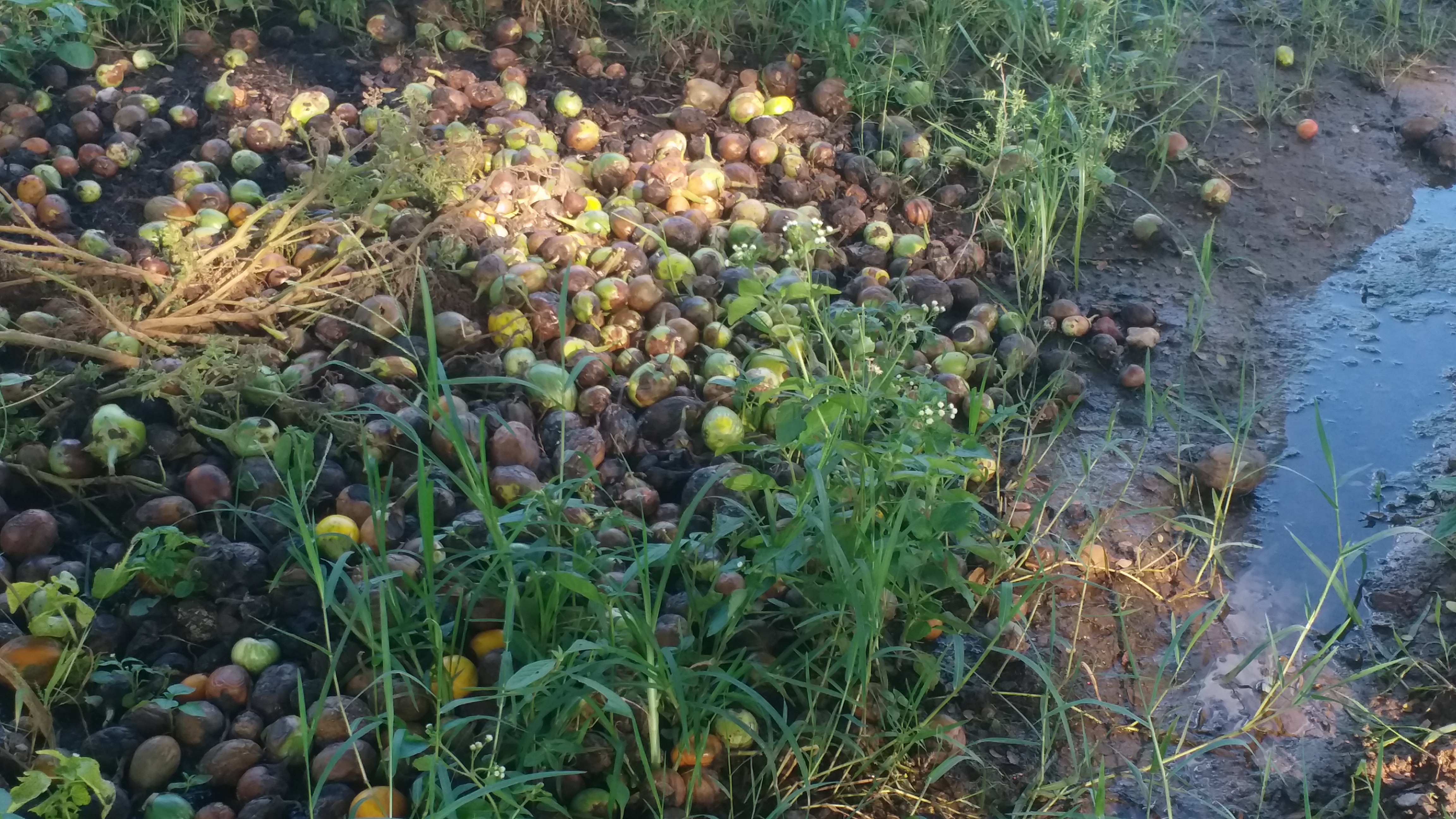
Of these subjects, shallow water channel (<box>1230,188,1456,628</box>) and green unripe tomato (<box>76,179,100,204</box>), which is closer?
shallow water channel (<box>1230,188,1456,628</box>)

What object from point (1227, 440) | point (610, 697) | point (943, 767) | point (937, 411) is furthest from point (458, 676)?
point (1227, 440)

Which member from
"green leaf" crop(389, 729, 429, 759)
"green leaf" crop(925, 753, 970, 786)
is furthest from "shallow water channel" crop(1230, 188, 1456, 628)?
"green leaf" crop(389, 729, 429, 759)

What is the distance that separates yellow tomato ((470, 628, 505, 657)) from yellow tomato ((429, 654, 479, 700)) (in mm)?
25

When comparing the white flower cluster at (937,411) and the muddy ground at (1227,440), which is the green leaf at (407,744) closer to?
the white flower cluster at (937,411)

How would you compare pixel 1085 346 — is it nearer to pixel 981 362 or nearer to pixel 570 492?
pixel 981 362

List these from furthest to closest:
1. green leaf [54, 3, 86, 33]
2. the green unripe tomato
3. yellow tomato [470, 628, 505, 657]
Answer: green leaf [54, 3, 86, 33] → the green unripe tomato → yellow tomato [470, 628, 505, 657]

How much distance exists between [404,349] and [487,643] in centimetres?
76

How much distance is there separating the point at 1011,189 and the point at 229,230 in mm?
1929

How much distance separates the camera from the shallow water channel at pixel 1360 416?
2357 millimetres

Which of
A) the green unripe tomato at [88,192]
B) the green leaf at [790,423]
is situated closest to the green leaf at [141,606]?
the green leaf at [790,423]

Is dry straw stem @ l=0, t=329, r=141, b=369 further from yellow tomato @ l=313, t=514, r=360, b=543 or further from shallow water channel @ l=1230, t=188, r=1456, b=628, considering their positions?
shallow water channel @ l=1230, t=188, r=1456, b=628

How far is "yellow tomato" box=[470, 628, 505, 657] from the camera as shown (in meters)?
1.93

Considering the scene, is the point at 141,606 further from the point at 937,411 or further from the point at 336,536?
the point at 937,411

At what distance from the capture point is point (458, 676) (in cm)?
187
